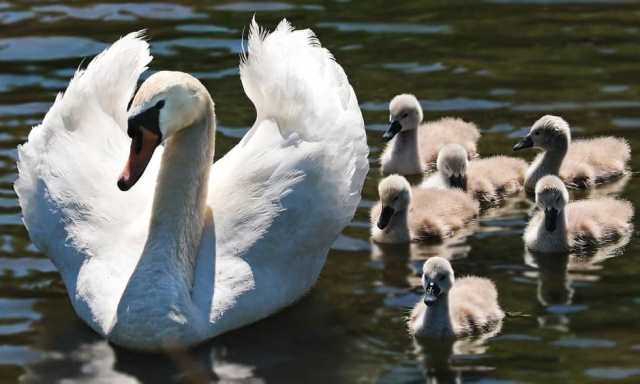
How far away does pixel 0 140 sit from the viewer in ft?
38.9

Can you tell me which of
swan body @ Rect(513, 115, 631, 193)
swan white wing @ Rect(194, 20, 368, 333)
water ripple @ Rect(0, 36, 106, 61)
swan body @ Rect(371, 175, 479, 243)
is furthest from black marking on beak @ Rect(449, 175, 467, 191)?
water ripple @ Rect(0, 36, 106, 61)

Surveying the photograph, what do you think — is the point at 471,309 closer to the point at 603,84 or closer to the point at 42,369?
the point at 42,369

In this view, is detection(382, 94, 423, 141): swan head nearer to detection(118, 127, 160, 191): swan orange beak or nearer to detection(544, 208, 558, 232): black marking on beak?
detection(544, 208, 558, 232): black marking on beak

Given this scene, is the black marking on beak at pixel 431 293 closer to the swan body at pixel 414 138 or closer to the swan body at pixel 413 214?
the swan body at pixel 413 214

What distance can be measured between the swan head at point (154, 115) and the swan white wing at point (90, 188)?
0.72 meters

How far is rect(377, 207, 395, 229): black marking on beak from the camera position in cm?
1000

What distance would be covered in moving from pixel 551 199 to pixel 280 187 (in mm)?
1957

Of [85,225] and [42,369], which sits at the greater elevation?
[85,225]

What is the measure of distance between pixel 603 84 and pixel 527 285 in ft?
12.2

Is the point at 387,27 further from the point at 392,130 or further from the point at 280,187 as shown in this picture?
the point at 280,187

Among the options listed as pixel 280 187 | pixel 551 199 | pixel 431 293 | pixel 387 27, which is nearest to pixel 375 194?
pixel 551 199

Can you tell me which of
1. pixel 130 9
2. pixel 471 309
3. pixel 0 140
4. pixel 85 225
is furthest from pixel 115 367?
pixel 130 9

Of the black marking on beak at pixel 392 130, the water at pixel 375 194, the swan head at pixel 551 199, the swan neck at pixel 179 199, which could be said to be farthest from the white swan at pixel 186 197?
the black marking on beak at pixel 392 130

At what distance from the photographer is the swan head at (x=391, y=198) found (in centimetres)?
1002
